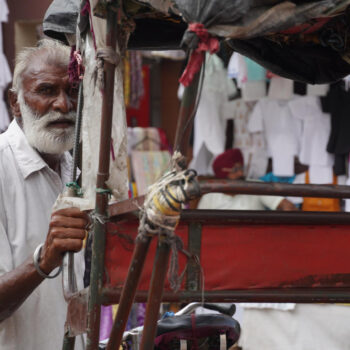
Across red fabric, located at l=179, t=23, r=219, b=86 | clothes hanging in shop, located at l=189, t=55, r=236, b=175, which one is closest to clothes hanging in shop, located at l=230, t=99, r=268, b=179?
clothes hanging in shop, located at l=189, t=55, r=236, b=175

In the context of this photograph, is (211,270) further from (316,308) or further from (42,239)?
(316,308)

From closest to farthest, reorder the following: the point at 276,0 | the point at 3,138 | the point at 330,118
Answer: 1. the point at 276,0
2. the point at 3,138
3. the point at 330,118

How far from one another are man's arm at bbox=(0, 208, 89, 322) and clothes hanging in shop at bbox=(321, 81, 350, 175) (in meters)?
4.58

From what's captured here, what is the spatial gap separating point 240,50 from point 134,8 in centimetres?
67

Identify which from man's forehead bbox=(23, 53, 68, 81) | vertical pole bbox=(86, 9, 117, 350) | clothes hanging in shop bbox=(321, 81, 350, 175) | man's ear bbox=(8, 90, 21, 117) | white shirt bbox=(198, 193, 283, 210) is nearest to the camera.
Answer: vertical pole bbox=(86, 9, 117, 350)

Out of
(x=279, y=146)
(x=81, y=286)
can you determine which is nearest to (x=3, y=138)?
(x=81, y=286)

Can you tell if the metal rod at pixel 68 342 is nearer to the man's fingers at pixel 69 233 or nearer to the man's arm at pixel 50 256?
the man's arm at pixel 50 256

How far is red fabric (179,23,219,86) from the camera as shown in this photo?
1553mm

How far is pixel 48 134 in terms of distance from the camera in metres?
2.67

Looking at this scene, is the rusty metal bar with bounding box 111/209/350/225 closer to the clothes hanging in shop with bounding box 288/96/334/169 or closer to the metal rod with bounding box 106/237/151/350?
the metal rod with bounding box 106/237/151/350

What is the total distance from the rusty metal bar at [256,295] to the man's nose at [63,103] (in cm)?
108

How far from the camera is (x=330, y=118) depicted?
6.44m

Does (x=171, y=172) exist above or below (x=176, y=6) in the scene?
below

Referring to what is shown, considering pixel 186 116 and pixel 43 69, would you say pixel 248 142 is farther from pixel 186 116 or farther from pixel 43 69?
pixel 186 116
